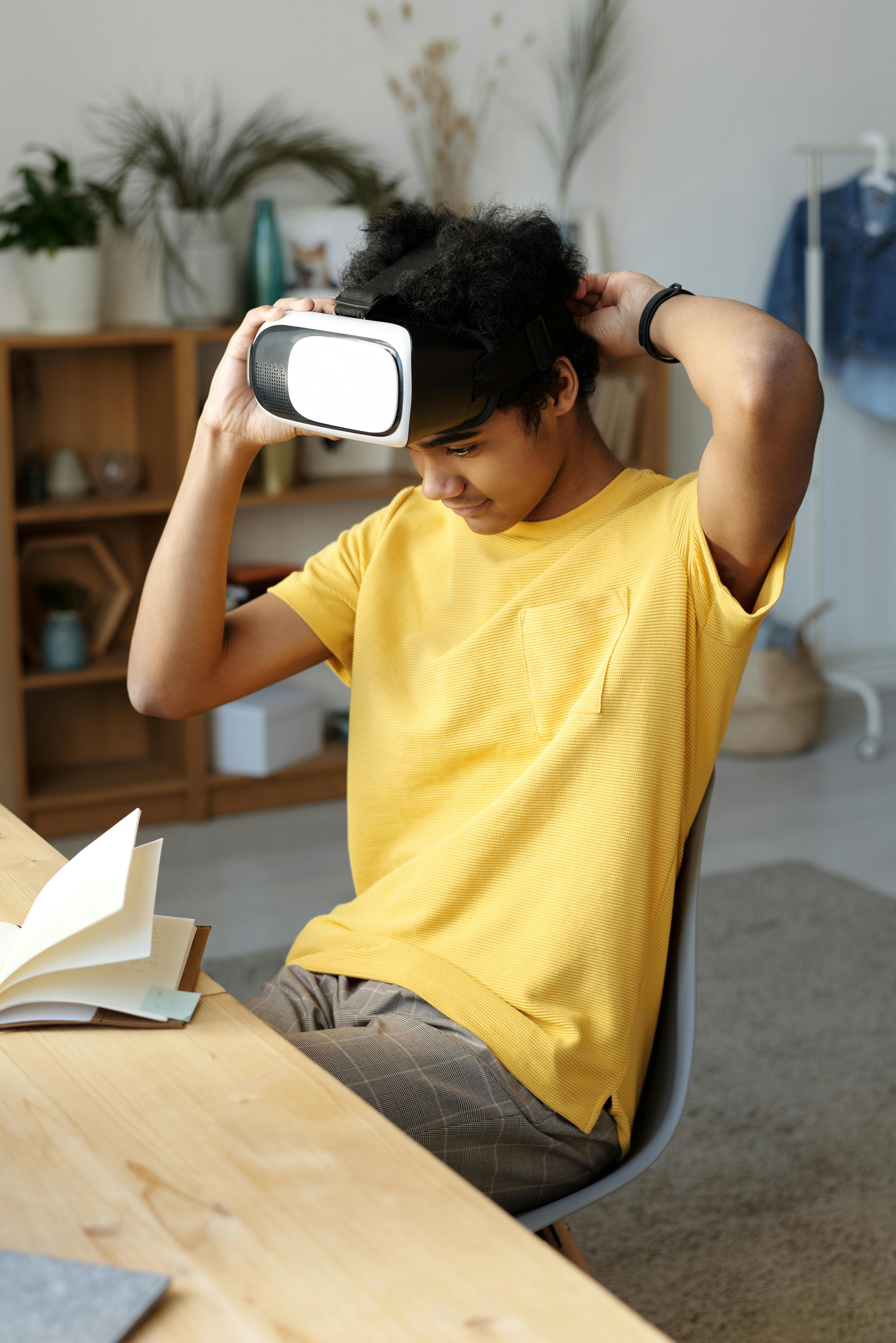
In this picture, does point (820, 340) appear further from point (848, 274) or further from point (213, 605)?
point (213, 605)

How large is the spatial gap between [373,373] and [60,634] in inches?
103

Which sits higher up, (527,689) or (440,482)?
(440,482)

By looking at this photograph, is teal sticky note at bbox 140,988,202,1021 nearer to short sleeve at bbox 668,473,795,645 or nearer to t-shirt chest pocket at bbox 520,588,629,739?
t-shirt chest pocket at bbox 520,588,629,739

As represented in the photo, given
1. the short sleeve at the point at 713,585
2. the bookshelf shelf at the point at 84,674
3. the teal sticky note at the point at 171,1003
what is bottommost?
the bookshelf shelf at the point at 84,674

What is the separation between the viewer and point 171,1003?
3.14 feet

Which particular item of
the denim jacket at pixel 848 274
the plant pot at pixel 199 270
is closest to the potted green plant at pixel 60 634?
the plant pot at pixel 199 270

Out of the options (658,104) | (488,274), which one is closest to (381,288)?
(488,274)

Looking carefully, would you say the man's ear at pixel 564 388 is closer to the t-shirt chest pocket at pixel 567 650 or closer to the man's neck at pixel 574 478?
the man's neck at pixel 574 478

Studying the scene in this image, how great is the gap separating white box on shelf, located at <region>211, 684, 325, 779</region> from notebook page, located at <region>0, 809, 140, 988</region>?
250 centimetres

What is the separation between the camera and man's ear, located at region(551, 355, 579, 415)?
128cm

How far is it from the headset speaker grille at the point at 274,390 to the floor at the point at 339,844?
1872 mm

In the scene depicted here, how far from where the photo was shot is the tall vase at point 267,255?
3480mm

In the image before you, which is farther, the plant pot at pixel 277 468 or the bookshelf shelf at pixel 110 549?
the plant pot at pixel 277 468

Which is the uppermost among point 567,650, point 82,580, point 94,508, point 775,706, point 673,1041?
point 567,650
